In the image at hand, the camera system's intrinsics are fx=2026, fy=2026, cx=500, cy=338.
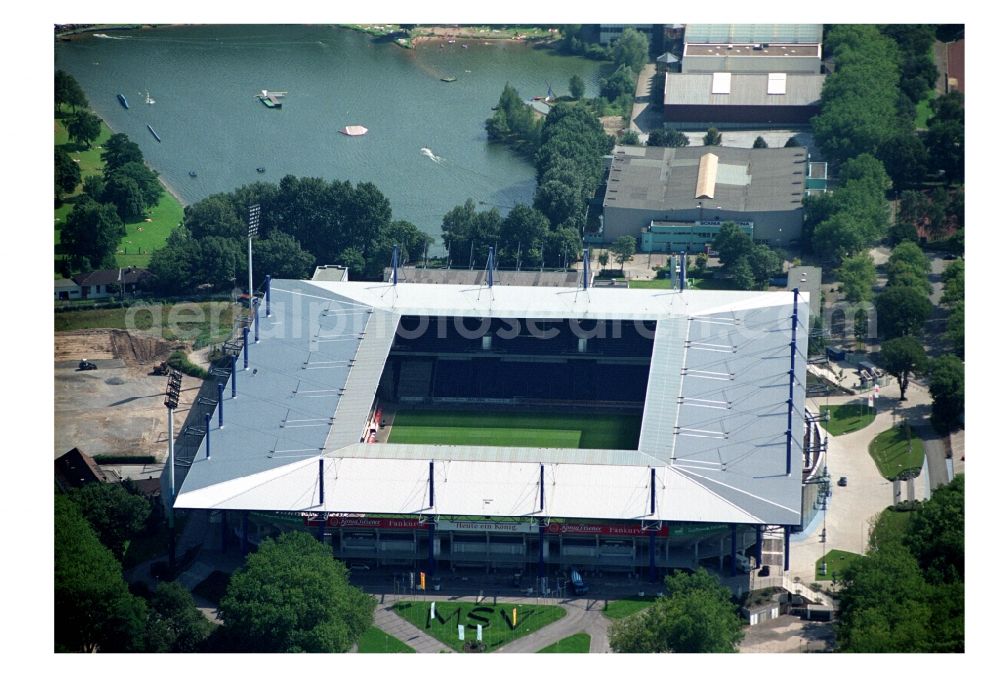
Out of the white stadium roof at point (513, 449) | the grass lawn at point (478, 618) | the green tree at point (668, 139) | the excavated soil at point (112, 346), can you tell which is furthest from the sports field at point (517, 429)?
the green tree at point (668, 139)

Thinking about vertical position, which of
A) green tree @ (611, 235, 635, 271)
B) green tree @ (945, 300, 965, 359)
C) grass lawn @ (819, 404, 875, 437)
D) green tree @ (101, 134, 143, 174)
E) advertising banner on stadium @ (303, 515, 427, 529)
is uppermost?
green tree @ (101, 134, 143, 174)

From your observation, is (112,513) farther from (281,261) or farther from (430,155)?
(430,155)

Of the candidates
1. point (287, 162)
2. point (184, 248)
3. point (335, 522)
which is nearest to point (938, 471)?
point (335, 522)

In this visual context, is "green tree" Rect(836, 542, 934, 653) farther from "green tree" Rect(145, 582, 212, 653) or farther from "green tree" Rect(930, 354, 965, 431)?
"green tree" Rect(145, 582, 212, 653)

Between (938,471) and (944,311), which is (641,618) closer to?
(938,471)

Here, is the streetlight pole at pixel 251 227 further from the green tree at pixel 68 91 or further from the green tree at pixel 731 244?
the green tree at pixel 68 91

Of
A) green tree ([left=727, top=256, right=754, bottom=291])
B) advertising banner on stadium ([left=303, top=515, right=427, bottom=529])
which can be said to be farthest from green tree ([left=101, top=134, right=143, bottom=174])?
advertising banner on stadium ([left=303, top=515, right=427, bottom=529])
